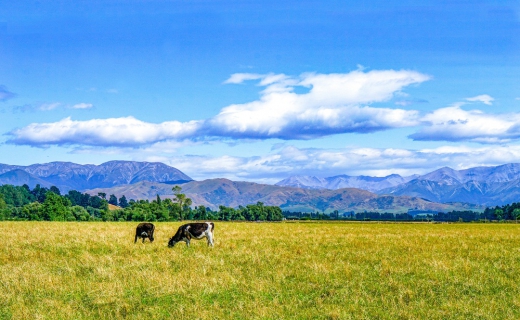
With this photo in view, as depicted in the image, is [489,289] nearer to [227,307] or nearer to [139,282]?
[227,307]

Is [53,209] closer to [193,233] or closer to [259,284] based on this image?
[193,233]

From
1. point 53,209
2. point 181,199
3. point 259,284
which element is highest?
point 181,199

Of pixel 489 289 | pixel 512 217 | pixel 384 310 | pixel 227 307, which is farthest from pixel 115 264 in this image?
pixel 512 217

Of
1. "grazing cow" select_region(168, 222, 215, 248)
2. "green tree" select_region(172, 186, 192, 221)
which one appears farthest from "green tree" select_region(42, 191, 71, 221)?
A: "grazing cow" select_region(168, 222, 215, 248)

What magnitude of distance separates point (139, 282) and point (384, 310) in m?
8.79

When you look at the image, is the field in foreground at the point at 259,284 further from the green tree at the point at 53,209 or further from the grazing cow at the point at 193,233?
the green tree at the point at 53,209

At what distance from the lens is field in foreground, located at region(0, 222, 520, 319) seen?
13.3 metres

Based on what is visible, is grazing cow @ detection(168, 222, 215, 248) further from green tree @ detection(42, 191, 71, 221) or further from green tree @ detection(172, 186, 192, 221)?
green tree @ detection(172, 186, 192, 221)

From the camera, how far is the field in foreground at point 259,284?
524 inches

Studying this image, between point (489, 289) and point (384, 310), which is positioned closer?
point (384, 310)

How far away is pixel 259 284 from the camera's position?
53.6ft

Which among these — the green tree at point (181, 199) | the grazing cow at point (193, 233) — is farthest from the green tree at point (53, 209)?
the grazing cow at point (193, 233)

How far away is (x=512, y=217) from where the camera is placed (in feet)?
648

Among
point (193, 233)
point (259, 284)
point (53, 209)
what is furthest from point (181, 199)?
point (259, 284)
